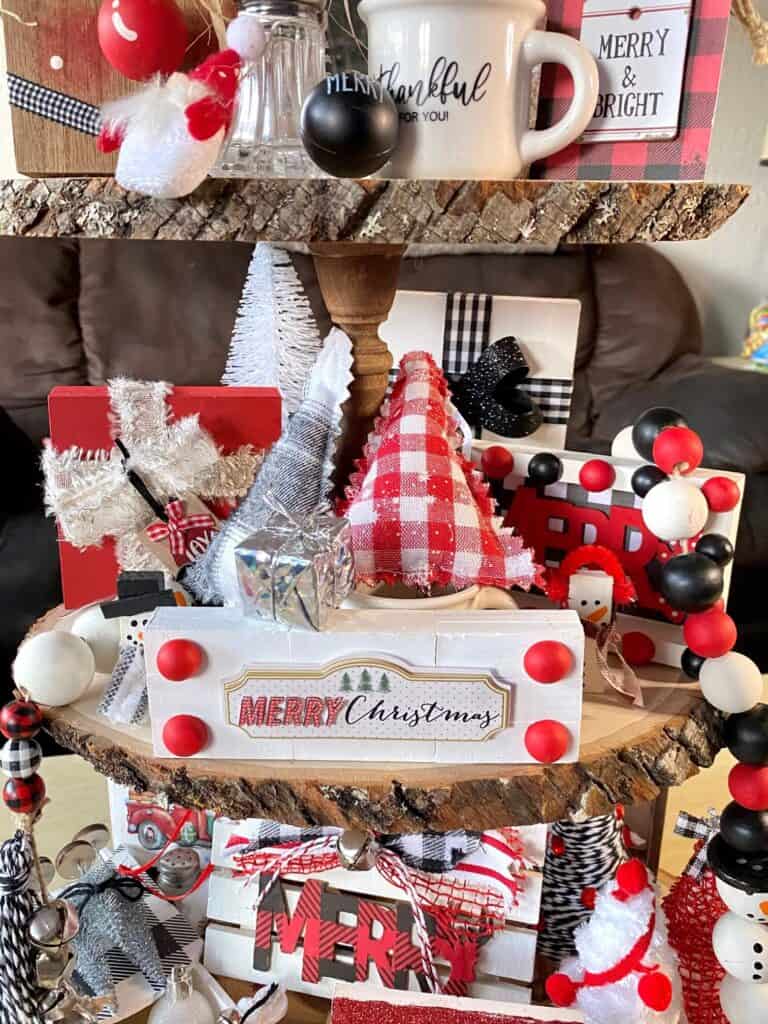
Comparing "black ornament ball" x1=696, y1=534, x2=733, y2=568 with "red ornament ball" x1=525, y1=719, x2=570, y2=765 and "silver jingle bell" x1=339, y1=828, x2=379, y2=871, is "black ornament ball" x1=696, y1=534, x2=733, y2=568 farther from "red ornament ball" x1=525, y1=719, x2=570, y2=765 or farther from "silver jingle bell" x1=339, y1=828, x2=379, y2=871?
"silver jingle bell" x1=339, y1=828, x2=379, y2=871

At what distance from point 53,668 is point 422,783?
0.83ft

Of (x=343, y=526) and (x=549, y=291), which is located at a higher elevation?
(x=549, y=291)

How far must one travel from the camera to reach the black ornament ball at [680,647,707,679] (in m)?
0.62

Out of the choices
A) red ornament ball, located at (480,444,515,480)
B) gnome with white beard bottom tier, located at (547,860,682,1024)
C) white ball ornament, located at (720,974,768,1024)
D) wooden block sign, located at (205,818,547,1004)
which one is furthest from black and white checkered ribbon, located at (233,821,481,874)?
red ornament ball, located at (480,444,515,480)

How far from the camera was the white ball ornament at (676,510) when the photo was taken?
22.6 inches

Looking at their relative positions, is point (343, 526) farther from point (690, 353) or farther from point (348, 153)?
point (690, 353)

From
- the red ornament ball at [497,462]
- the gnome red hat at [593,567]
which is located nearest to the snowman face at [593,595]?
the gnome red hat at [593,567]

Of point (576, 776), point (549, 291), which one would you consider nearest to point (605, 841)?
point (576, 776)

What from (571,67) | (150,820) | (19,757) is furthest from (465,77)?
(150,820)

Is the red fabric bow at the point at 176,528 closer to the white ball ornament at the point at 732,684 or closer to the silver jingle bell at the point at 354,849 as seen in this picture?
the silver jingle bell at the point at 354,849

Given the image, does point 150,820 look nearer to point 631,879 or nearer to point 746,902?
point 631,879

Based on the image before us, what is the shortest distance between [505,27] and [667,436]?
27 centimetres

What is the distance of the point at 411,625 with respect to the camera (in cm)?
52

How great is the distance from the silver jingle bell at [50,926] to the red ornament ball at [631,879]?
444 mm
